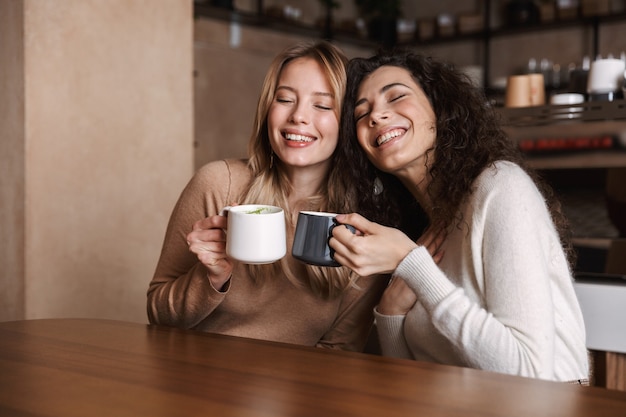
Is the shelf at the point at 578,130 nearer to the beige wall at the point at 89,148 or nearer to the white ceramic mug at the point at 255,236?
the white ceramic mug at the point at 255,236

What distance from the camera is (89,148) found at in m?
2.39

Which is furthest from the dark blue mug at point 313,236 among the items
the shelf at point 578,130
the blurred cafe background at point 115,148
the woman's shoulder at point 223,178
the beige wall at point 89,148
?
the beige wall at point 89,148

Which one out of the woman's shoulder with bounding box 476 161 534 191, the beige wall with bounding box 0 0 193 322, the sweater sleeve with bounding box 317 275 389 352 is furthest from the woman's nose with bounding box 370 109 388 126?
the beige wall with bounding box 0 0 193 322

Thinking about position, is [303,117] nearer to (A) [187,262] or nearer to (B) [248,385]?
(A) [187,262]

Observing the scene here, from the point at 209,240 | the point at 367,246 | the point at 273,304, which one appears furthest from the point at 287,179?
the point at 367,246

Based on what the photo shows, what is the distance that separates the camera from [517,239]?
1.12 meters

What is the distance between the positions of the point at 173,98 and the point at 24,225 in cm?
78

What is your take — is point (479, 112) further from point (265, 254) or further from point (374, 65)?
point (265, 254)

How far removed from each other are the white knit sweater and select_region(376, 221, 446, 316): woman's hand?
2cm

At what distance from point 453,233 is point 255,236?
441 millimetres

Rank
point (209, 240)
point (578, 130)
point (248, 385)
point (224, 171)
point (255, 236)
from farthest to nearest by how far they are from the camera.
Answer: point (578, 130) < point (224, 171) < point (209, 240) < point (255, 236) < point (248, 385)

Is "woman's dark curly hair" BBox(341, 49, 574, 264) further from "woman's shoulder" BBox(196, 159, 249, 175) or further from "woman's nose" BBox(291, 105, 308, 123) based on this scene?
"woman's shoulder" BBox(196, 159, 249, 175)

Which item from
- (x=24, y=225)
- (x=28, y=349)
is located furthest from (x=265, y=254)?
(x=24, y=225)

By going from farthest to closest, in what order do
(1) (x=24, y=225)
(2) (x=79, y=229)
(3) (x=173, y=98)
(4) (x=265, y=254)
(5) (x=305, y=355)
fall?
(3) (x=173, y=98) → (2) (x=79, y=229) → (1) (x=24, y=225) → (4) (x=265, y=254) → (5) (x=305, y=355)
